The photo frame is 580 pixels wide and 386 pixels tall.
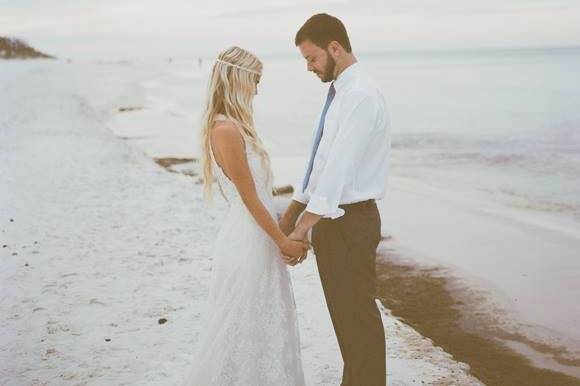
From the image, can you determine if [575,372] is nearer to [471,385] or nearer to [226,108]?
[471,385]

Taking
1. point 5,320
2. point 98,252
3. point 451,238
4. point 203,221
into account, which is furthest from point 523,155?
point 5,320

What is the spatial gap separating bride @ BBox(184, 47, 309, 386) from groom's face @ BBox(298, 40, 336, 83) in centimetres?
25

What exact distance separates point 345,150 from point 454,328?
3216 millimetres

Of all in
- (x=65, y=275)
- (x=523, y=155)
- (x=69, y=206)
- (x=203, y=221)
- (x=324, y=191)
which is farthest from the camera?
(x=523, y=155)

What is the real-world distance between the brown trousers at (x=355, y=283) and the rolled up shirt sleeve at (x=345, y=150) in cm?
18

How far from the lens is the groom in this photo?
9.84 feet

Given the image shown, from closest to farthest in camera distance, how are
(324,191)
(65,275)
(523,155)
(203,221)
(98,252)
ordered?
1. (324,191)
2. (65,275)
3. (98,252)
4. (203,221)
5. (523,155)

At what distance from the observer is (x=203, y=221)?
832 centimetres

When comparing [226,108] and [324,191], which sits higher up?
[226,108]

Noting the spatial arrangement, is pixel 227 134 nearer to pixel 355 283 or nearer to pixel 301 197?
pixel 301 197

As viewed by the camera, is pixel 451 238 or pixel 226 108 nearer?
pixel 226 108

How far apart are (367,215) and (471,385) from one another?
66.7 inches

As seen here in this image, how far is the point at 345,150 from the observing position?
2.98m

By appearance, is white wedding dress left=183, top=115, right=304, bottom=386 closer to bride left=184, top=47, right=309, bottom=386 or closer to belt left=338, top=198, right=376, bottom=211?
bride left=184, top=47, right=309, bottom=386
